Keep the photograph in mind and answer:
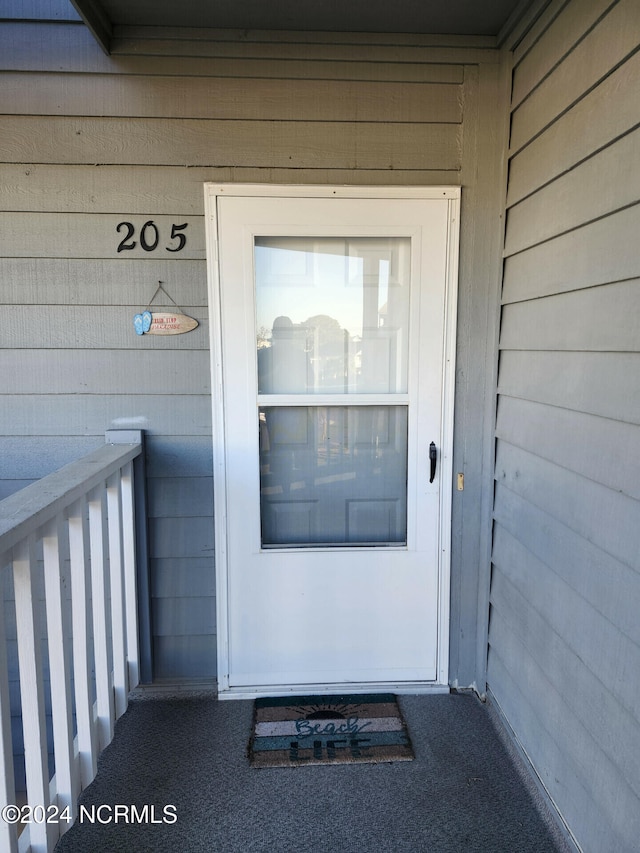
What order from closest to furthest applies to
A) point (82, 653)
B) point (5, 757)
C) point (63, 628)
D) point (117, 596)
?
point (5, 757)
point (63, 628)
point (82, 653)
point (117, 596)

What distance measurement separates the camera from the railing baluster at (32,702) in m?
1.23

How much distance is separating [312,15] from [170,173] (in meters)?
0.71

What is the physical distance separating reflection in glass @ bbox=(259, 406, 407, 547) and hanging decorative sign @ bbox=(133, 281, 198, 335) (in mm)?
431

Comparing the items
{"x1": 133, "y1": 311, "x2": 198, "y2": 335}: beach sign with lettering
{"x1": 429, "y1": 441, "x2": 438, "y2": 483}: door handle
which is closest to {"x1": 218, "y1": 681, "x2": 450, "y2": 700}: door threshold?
{"x1": 429, "y1": 441, "x2": 438, "y2": 483}: door handle

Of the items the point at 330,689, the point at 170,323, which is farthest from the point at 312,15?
the point at 330,689

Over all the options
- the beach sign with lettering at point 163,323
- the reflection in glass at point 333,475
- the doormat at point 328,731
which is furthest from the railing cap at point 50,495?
the doormat at point 328,731

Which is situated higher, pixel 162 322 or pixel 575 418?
pixel 162 322

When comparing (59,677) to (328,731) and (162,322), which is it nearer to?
(328,731)

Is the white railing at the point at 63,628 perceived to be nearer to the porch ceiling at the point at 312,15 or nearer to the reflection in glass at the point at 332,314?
the reflection in glass at the point at 332,314

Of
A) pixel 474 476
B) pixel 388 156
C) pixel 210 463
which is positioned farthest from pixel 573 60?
pixel 210 463

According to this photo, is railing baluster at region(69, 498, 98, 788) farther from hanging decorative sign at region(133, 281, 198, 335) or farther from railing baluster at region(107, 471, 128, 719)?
hanging decorative sign at region(133, 281, 198, 335)

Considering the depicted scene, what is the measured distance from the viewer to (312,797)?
1.68m

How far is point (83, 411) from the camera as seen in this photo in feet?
6.72

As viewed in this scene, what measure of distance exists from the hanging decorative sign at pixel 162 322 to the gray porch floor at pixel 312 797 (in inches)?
57.9
